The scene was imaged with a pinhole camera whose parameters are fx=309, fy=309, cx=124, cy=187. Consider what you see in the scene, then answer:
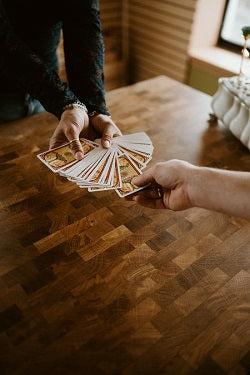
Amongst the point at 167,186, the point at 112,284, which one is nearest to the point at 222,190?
the point at 167,186

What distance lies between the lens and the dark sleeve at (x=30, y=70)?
1.32 meters

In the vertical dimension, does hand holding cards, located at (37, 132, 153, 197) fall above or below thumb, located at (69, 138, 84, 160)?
below

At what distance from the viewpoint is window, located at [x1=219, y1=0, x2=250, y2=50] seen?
114 inches

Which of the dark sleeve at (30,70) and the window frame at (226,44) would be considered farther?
the window frame at (226,44)

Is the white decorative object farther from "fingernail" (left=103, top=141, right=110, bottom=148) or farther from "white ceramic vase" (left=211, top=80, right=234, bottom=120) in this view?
"fingernail" (left=103, top=141, right=110, bottom=148)

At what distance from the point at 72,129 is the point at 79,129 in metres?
0.05

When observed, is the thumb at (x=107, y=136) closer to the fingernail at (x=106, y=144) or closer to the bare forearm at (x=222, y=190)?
the fingernail at (x=106, y=144)

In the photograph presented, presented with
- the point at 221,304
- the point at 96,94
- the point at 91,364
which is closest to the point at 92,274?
the point at 91,364

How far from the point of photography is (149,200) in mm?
1086

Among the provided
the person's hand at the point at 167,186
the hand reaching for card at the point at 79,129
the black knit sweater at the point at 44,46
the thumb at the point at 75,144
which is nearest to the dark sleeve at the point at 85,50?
the black knit sweater at the point at 44,46

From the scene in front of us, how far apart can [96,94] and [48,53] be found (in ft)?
1.52

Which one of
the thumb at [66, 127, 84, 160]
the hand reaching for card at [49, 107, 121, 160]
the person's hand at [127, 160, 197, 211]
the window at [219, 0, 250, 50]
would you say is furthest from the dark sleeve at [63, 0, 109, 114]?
the window at [219, 0, 250, 50]

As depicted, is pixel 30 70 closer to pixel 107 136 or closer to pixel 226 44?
pixel 107 136

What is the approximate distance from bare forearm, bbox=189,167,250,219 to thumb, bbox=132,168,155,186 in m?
0.16
